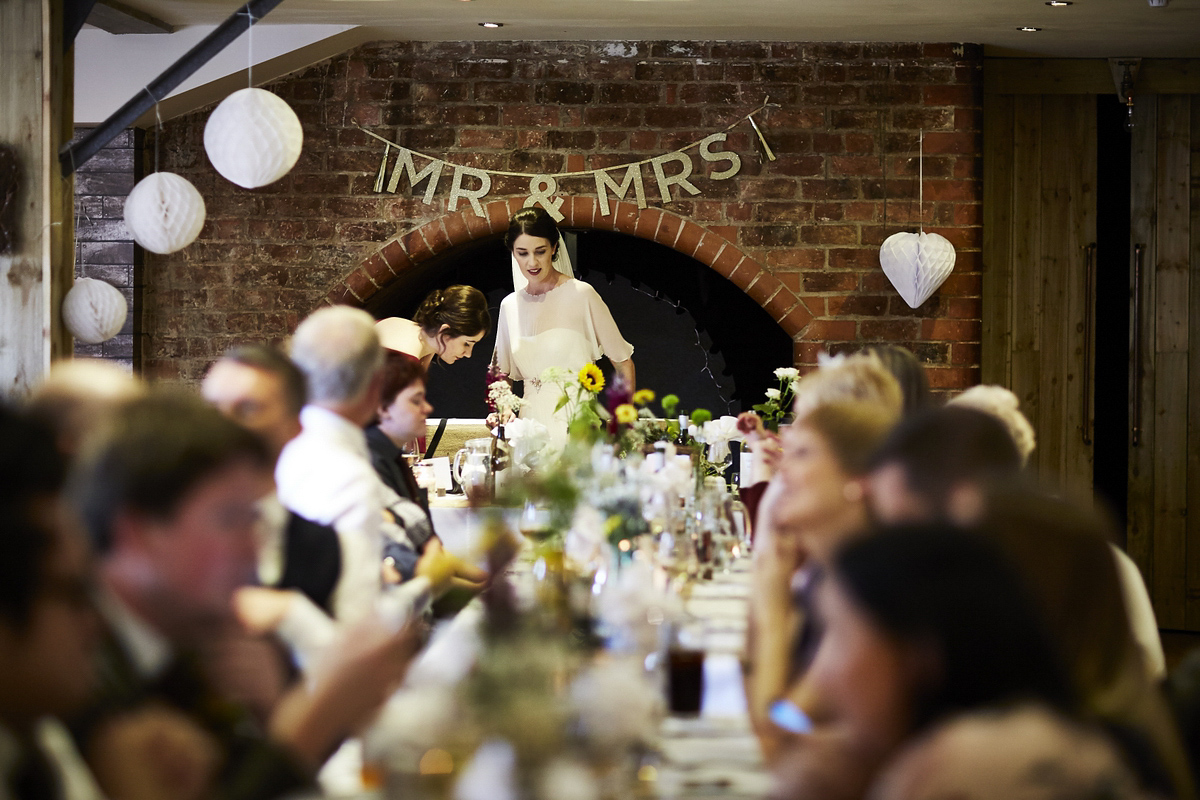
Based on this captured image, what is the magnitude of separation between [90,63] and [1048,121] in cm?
407

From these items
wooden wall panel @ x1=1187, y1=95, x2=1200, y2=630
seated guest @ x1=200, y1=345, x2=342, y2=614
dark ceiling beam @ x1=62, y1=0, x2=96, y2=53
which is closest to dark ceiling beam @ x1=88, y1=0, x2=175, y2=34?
dark ceiling beam @ x1=62, y1=0, x2=96, y2=53

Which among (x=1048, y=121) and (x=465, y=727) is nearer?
(x=465, y=727)

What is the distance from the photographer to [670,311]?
18.6 feet

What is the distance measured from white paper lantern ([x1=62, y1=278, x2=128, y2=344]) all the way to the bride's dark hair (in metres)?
1.60

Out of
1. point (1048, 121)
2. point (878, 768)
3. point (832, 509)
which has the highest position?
point (1048, 121)

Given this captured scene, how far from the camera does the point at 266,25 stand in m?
4.63

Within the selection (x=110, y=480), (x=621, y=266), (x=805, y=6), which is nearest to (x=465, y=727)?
(x=110, y=480)

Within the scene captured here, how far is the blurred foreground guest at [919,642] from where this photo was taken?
0.90 m

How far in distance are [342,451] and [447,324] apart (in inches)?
88.1

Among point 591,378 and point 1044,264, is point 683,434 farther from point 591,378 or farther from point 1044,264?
point 1044,264

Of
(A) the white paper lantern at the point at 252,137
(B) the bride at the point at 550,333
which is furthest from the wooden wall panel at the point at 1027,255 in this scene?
(A) the white paper lantern at the point at 252,137

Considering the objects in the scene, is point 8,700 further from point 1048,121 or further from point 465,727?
point 1048,121

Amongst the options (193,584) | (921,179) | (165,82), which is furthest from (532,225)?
(193,584)

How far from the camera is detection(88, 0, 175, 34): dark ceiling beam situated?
4211 mm
